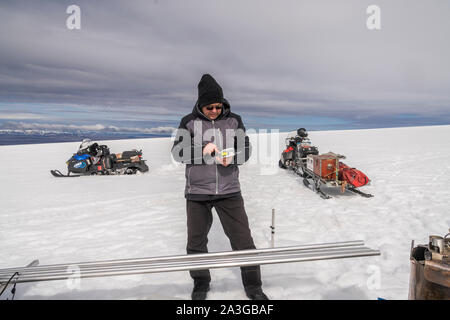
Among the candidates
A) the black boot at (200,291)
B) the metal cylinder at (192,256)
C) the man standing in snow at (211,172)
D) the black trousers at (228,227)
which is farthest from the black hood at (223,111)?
the black boot at (200,291)

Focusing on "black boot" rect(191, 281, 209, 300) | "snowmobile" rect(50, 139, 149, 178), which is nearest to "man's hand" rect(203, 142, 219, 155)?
"black boot" rect(191, 281, 209, 300)

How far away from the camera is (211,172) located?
2.56 metres

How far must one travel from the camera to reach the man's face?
2.57m

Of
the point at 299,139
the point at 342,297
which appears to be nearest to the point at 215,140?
Result: the point at 342,297

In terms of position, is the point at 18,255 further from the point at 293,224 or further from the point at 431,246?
the point at 431,246

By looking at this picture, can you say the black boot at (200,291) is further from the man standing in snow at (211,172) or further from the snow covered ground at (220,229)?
the snow covered ground at (220,229)

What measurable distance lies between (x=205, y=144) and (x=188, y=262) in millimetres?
1088

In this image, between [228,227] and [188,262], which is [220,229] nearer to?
[228,227]

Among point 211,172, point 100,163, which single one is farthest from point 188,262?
point 100,163

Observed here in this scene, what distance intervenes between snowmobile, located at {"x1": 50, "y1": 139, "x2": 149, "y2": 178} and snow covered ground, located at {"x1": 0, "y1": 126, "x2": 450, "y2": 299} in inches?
60.1

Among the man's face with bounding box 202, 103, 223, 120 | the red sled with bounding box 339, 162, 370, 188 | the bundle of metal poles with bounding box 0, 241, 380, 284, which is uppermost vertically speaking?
the man's face with bounding box 202, 103, 223, 120

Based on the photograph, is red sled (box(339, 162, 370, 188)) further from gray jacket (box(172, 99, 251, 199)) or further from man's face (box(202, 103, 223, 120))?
man's face (box(202, 103, 223, 120))

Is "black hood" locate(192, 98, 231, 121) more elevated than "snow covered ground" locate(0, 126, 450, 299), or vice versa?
"black hood" locate(192, 98, 231, 121)
